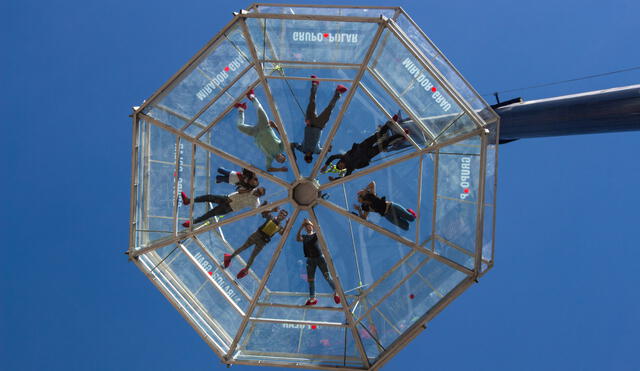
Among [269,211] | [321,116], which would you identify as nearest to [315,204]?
[269,211]

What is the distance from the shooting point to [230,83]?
A: 12.0m

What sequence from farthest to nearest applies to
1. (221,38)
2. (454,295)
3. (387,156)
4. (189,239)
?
1. (189,239)
2. (387,156)
3. (454,295)
4. (221,38)

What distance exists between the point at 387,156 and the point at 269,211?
3635 millimetres

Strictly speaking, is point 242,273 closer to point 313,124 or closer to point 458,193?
point 313,124

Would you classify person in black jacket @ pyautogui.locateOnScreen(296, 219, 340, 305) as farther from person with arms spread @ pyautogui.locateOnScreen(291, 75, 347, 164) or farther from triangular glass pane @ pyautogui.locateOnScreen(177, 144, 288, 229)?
person with arms spread @ pyautogui.locateOnScreen(291, 75, 347, 164)

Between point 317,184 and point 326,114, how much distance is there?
1.88m

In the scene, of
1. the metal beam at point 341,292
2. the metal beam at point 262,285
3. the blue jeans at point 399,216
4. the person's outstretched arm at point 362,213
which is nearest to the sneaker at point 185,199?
the metal beam at point 262,285

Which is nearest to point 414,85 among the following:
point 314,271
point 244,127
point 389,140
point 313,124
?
point 389,140

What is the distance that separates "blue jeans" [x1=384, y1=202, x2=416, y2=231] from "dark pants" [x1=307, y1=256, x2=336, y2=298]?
229 cm

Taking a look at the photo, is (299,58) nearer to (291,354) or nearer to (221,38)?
(221,38)

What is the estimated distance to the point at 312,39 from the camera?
37.6 feet

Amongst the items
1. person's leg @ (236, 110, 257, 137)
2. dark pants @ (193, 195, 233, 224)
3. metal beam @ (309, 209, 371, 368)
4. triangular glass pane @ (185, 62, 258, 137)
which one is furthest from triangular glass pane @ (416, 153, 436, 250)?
dark pants @ (193, 195, 233, 224)

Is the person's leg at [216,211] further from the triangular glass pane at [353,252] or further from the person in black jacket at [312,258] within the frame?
the triangular glass pane at [353,252]

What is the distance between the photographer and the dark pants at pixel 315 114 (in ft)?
40.5
